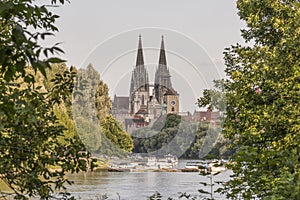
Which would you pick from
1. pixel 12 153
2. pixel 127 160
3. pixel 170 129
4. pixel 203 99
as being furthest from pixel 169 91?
pixel 12 153

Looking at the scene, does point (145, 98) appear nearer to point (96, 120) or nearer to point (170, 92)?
point (170, 92)

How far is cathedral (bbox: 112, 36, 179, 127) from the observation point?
3145 inches

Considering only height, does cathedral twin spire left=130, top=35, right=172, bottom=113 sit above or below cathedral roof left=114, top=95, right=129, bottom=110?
above

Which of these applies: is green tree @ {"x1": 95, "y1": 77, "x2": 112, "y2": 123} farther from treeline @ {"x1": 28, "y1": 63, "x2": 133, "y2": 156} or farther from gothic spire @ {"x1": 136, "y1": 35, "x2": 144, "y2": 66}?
gothic spire @ {"x1": 136, "y1": 35, "x2": 144, "y2": 66}

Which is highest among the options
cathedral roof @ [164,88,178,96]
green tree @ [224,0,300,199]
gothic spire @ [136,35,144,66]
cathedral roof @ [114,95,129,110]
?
gothic spire @ [136,35,144,66]

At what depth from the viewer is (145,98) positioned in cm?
9838

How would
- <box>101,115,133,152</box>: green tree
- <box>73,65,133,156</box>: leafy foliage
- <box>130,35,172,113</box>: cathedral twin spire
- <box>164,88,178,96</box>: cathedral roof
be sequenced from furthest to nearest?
1. <box>164,88,178,96</box>: cathedral roof
2. <box>130,35,172,113</box>: cathedral twin spire
3. <box>101,115,133,152</box>: green tree
4. <box>73,65,133,156</box>: leafy foliage

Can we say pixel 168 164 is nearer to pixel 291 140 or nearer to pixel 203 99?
pixel 203 99

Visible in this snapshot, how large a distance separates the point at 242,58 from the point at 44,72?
11.1 m

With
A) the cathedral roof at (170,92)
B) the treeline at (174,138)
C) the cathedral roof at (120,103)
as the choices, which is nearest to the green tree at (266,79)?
the treeline at (174,138)

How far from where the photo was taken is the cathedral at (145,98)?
79.9 metres

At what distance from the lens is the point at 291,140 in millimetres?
10062

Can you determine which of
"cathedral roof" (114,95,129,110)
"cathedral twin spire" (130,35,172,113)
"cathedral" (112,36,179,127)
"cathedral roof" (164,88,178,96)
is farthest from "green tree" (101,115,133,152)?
"cathedral roof" (164,88,178,96)

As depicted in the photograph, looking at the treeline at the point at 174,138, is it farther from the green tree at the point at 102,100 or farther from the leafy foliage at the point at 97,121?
the green tree at the point at 102,100
